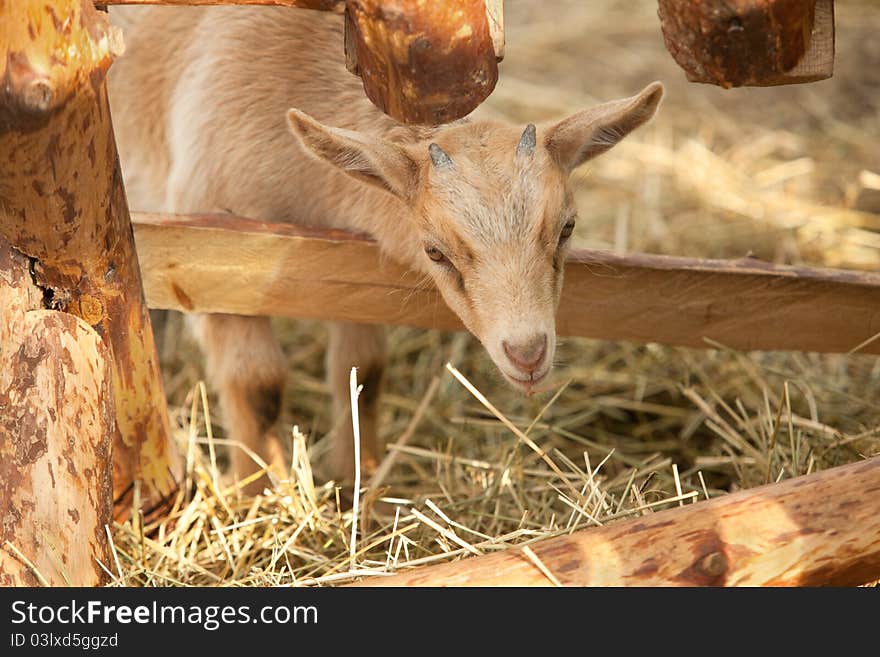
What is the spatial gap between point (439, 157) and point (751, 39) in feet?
3.47

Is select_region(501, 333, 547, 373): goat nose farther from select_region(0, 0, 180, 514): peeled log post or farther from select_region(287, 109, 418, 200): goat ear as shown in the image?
select_region(0, 0, 180, 514): peeled log post

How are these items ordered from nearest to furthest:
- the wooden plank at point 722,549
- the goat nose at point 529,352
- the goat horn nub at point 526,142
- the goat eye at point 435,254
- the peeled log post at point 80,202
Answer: the peeled log post at point 80,202, the wooden plank at point 722,549, the goat nose at point 529,352, the goat horn nub at point 526,142, the goat eye at point 435,254

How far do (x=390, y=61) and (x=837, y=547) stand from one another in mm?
1494

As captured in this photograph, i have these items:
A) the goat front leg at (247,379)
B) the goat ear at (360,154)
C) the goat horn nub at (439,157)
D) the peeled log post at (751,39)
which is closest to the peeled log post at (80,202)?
the goat ear at (360,154)

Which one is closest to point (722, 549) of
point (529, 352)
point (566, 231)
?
point (529, 352)

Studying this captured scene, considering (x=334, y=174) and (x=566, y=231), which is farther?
(x=334, y=174)

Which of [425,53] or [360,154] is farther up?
[425,53]

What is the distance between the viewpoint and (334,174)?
4.01 m

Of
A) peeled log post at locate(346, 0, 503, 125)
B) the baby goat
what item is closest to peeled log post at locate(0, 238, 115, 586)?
the baby goat

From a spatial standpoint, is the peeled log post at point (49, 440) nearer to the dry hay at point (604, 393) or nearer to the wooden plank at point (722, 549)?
the dry hay at point (604, 393)

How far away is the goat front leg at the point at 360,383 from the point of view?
468 cm

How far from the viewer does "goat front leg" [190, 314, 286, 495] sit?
4301 millimetres

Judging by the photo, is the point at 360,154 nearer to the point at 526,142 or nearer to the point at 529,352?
the point at 526,142

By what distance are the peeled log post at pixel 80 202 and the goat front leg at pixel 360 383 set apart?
1189mm
